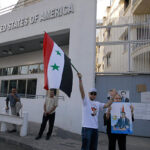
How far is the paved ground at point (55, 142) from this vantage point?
18.3 ft

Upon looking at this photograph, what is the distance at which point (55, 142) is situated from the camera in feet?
19.7

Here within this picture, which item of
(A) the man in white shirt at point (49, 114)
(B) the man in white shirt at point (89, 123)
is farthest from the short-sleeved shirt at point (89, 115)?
(A) the man in white shirt at point (49, 114)

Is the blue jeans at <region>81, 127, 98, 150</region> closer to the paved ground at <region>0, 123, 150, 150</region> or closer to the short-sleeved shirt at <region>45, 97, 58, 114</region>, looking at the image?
the paved ground at <region>0, 123, 150, 150</region>

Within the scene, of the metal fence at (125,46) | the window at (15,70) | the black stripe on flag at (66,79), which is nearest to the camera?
the black stripe on flag at (66,79)

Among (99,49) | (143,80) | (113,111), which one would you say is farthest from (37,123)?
(113,111)

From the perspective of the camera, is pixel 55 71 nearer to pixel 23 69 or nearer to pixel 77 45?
pixel 77 45

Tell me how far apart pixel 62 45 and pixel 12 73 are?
4.83 meters

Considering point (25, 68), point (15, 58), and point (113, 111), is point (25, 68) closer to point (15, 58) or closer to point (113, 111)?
point (15, 58)

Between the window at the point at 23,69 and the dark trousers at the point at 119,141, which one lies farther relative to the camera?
the window at the point at 23,69

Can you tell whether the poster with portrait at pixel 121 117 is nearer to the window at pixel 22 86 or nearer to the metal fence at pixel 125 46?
the metal fence at pixel 125 46

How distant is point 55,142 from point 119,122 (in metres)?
2.69

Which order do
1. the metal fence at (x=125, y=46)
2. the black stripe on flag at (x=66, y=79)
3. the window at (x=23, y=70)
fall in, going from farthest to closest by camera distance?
1. the window at (x=23, y=70)
2. the metal fence at (x=125, y=46)
3. the black stripe on flag at (x=66, y=79)

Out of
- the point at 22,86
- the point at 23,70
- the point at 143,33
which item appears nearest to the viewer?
the point at 143,33

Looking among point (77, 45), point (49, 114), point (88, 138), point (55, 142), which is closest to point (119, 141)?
point (88, 138)
